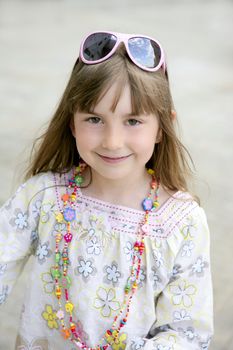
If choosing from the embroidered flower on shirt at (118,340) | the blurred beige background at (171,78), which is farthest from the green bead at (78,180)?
the blurred beige background at (171,78)

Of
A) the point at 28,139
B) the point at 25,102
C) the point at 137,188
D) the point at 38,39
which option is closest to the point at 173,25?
the point at 38,39

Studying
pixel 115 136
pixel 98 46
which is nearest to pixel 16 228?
pixel 115 136

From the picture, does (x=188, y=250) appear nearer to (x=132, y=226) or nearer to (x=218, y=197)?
(x=132, y=226)

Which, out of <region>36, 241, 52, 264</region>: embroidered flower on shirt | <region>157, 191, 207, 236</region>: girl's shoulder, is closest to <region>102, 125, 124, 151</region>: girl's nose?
<region>157, 191, 207, 236</region>: girl's shoulder

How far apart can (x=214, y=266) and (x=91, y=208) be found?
1424mm

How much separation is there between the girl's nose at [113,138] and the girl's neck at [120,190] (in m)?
0.22

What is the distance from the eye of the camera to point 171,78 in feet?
18.5

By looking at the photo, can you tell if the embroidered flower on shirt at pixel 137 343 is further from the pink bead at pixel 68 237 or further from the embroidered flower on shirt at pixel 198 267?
the pink bead at pixel 68 237

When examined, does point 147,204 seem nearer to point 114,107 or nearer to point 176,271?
point 176,271

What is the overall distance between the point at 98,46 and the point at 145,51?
5.0 inches

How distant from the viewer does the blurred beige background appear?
10.6 feet

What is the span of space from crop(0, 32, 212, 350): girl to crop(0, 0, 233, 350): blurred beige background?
0.87m

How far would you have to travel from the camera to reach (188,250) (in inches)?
68.7

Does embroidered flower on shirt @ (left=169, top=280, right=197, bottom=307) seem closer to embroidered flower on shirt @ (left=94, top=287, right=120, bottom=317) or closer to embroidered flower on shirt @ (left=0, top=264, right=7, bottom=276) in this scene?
embroidered flower on shirt @ (left=94, top=287, right=120, bottom=317)
